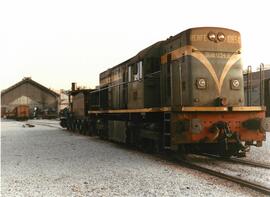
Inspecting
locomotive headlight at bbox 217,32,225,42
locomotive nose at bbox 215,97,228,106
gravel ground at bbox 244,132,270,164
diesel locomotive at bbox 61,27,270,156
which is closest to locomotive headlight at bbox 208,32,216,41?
diesel locomotive at bbox 61,27,270,156

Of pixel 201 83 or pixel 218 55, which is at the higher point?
pixel 218 55

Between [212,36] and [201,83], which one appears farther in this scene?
[212,36]

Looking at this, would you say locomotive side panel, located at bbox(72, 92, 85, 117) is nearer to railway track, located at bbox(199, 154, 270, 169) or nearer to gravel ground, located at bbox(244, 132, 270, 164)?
gravel ground, located at bbox(244, 132, 270, 164)

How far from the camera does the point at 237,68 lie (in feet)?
34.8

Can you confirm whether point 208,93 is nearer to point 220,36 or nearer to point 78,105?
point 220,36

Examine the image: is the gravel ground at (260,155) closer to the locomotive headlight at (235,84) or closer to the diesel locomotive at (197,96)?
the diesel locomotive at (197,96)

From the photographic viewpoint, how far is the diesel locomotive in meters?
9.62

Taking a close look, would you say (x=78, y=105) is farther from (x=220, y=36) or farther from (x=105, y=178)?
(x=105, y=178)

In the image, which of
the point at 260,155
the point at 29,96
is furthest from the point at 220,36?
the point at 29,96

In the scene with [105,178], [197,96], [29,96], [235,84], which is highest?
[29,96]

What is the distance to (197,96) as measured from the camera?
10.2m

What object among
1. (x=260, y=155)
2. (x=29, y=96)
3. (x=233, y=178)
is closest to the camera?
(x=233, y=178)

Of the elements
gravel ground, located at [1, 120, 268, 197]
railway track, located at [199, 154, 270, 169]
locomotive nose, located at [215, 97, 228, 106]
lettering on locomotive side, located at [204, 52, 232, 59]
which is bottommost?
gravel ground, located at [1, 120, 268, 197]

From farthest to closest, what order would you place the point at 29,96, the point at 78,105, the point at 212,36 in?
1. the point at 29,96
2. the point at 78,105
3. the point at 212,36
